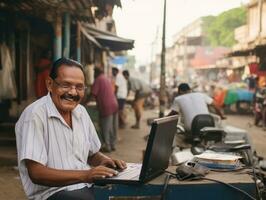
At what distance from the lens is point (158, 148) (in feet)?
8.96

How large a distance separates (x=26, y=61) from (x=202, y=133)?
16.3 ft

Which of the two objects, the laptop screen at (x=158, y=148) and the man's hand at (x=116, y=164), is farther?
the man's hand at (x=116, y=164)

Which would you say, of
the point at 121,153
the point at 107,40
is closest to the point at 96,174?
the point at 121,153

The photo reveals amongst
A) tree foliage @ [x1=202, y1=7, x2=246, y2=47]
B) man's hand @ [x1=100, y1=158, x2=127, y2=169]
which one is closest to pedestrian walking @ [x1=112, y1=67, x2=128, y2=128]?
man's hand @ [x1=100, y1=158, x2=127, y2=169]

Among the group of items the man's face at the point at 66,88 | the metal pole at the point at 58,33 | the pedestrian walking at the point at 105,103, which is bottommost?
the pedestrian walking at the point at 105,103

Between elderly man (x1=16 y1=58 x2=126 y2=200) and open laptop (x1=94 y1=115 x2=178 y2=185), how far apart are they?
9 cm

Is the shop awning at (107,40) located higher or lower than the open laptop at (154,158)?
higher

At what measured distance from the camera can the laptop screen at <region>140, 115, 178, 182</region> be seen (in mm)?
2578

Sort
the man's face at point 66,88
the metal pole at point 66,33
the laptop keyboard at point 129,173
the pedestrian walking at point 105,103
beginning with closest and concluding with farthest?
the laptop keyboard at point 129,173 < the man's face at point 66,88 < the metal pole at point 66,33 < the pedestrian walking at point 105,103

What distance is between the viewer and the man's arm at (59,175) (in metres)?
2.61

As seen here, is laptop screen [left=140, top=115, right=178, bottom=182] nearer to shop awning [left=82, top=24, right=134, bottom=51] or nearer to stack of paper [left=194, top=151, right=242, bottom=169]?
stack of paper [left=194, top=151, right=242, bottom=169]

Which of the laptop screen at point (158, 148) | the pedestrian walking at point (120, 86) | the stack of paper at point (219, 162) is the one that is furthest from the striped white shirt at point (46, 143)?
the pedestrian walking at point (120, 86)

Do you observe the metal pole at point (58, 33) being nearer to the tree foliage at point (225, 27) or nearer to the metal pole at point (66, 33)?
the metal pole at point (66, 33)

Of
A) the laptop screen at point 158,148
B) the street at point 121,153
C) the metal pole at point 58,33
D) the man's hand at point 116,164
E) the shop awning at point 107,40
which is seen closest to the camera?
the laptop screen at point 158,148
